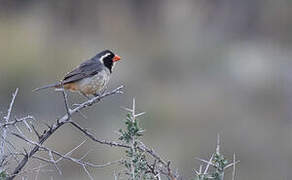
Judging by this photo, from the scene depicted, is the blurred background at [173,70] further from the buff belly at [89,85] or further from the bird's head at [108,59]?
the buff belly at [89,85]

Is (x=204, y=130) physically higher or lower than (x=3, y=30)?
lower

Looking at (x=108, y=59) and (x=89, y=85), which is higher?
(x=108, y=59)

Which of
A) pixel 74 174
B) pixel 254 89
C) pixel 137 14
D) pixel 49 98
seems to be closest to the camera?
pixel 74 174

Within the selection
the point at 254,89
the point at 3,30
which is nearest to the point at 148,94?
the point at 254,89

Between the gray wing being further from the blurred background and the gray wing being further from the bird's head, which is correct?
the blurred background

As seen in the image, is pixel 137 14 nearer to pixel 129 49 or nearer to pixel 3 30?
pixel 129 49

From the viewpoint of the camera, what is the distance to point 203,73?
45.8 ft

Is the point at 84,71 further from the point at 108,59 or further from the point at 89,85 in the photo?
the point at 108,59

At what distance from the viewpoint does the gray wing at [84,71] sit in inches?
280

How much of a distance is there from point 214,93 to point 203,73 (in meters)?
0.88

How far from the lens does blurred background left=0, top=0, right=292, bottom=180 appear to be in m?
11.2

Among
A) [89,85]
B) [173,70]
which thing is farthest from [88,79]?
[173,70]

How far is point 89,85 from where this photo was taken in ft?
23.3

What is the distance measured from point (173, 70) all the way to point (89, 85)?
6906 mm
